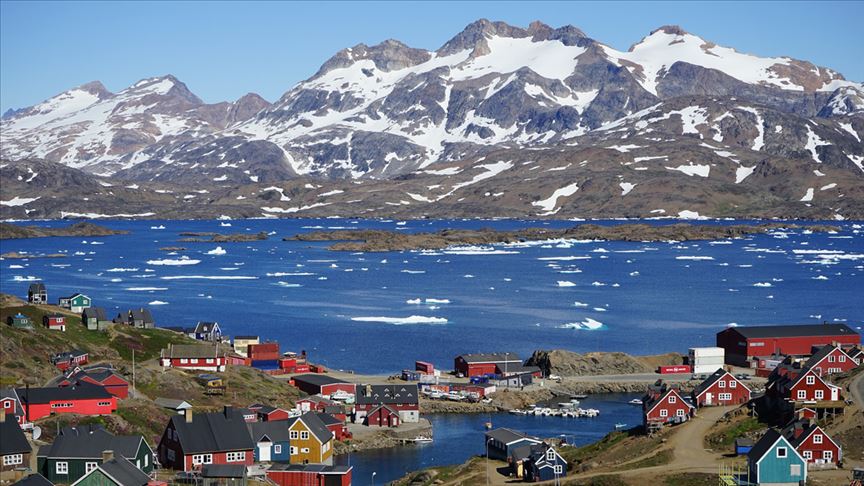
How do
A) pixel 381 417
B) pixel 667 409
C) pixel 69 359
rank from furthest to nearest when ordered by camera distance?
pixel 69 359, pixel 381 417, pixel 667 409

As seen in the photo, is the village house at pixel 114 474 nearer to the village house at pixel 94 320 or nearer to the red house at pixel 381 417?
the red house at pixel 381 417

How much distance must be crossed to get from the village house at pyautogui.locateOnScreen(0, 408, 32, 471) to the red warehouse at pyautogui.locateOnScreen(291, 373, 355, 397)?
81.1ft

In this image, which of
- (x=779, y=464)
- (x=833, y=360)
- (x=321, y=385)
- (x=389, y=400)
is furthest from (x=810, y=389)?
(x=321, y=385)

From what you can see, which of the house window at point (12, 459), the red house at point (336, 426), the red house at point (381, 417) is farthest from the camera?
the red house at point (381, 417)

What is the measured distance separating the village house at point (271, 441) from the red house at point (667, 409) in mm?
15750

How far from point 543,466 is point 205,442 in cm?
1264

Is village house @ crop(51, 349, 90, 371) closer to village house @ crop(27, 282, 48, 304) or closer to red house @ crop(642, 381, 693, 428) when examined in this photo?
village house @ crop(27, 282, 48, 304)

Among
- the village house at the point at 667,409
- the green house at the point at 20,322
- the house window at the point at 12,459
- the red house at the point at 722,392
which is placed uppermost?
the green house at the point at 20,322

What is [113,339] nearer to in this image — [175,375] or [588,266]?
[175,375]

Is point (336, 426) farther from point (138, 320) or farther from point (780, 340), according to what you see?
point (780, 340)

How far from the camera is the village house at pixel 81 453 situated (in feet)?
138

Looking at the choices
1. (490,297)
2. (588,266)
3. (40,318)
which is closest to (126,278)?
(490,297)

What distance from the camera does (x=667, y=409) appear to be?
54.4m

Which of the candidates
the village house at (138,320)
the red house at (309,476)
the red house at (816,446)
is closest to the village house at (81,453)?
the red house at (309,476)
